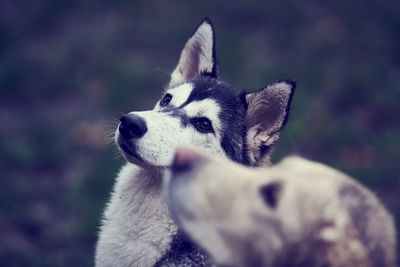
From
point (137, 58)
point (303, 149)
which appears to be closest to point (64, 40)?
point (137, 58)

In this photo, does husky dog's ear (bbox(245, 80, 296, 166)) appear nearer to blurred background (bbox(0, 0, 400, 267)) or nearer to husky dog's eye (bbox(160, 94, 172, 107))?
husky dog's eye (bbox(160, 94, 172, 107))

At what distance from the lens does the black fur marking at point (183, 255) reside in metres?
3.43

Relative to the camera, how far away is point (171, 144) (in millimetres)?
3488

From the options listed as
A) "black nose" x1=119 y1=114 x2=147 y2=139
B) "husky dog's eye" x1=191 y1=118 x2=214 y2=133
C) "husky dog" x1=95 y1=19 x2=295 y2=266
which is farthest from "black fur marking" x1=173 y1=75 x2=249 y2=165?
"black nose" x1=119 y1=114 x2=147 y2=139

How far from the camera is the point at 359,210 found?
267 centimetres

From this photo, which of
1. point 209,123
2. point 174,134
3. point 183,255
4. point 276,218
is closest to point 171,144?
point 174,134

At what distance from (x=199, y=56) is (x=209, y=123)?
0.94 m

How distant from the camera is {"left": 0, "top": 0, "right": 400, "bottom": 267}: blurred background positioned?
5.49 metres

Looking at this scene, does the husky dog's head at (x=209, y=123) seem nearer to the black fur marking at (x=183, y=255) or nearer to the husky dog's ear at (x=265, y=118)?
the husky dog's ear at (x=265, y=118)

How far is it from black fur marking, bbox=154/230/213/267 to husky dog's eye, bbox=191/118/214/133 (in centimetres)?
89

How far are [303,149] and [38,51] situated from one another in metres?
4.78

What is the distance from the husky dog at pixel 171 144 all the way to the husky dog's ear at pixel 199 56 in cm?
5

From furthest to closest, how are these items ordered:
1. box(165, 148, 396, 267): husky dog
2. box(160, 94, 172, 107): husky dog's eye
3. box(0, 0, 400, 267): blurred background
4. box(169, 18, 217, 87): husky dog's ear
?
box(0, 0, 400, 267): blurred background
box(169, 18, 217, 87): husky dog's ear
box(160, 94, 172, 107): husky dog's eye
box(165, 148, 396, 267): husky dog

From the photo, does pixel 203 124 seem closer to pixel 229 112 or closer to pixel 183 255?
pixel 229 112
